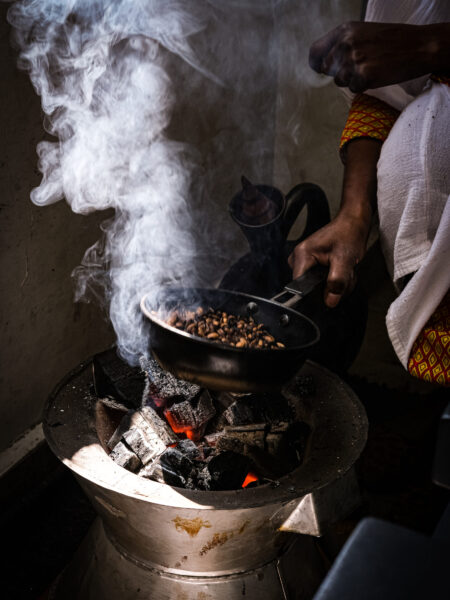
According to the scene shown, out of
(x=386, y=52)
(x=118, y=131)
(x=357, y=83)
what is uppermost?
(x=386, y=52)

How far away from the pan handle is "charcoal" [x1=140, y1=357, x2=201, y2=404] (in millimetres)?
500

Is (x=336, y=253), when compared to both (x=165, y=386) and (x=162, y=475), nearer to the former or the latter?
(x=165, y=386)

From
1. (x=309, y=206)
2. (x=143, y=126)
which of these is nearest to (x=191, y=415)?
(x=309, y=206)

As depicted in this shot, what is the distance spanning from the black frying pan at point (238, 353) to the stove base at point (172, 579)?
2.01 feet

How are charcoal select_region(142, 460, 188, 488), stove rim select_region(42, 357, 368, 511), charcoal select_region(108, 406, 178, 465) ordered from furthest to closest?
1. charcoal select_region(108, 406, 178, 465)
2. charcoal select_region(142, 460, 188, 488)
3. stove rim select_region(42, 357, 368, 511)

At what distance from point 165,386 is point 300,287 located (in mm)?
662

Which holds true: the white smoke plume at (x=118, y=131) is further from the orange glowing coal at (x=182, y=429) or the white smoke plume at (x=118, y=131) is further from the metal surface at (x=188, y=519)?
the metal surface at (x=188, y=519)

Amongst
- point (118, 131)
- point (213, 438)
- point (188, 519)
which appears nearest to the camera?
point (188, 519)

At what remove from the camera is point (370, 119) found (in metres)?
2.08

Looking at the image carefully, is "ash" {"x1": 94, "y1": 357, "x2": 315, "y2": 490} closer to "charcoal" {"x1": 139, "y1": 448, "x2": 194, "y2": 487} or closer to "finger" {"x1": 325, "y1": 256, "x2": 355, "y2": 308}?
"charcoal" {"x1": 139, "y1": 448, "x2": 194, "y2": 487}

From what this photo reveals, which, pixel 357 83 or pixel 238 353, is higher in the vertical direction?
pixel 357 83

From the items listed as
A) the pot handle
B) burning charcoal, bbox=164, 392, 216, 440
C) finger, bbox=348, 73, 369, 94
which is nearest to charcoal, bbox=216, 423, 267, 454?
burning charcoal, bbox=164, 392, 216, 440

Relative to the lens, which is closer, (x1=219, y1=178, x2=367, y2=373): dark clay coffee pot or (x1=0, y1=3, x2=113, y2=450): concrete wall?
(x1=0, y1=3, x2=113, y2=450): concrete wall

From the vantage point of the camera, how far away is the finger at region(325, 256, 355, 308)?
171cm
